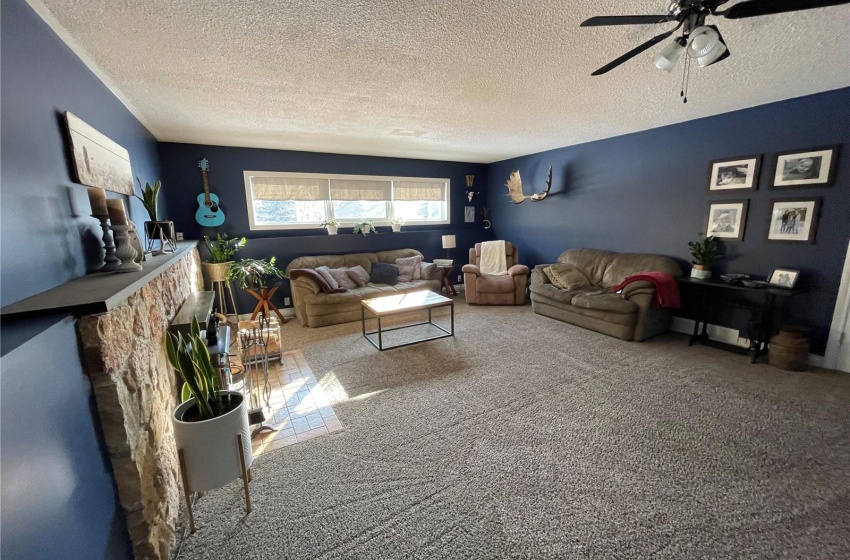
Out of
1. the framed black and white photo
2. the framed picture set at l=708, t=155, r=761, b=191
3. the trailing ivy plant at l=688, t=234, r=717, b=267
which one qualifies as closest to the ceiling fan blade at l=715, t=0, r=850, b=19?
the framed black and white photo

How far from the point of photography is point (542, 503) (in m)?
1.64

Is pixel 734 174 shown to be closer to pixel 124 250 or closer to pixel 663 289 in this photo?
pixel 663 289

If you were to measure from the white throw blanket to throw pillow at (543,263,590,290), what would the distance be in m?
0.92

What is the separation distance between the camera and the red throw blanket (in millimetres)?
3510

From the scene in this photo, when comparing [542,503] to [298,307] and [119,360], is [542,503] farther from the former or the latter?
[298,307]

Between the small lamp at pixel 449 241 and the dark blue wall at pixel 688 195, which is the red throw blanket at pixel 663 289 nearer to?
the dark blue wall at pixel 688 195

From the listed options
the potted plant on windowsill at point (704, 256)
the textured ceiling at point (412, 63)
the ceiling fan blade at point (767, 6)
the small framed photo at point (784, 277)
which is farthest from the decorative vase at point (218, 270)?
the small framed photo at point (784, 277)

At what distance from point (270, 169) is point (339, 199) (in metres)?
1.03

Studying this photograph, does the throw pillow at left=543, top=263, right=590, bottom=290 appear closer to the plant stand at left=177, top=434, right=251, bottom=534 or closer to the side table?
the side table

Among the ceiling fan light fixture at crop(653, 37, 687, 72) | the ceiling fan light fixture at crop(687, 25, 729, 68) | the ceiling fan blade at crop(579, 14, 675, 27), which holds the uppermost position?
the ceiling fan blade at crop(579, 14, 675, 27)

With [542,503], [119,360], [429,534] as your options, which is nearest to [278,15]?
[119,360]

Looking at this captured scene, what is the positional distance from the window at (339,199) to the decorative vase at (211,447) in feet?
12.5

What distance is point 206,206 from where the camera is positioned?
4.37m

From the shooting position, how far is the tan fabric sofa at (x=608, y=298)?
3.55 m
